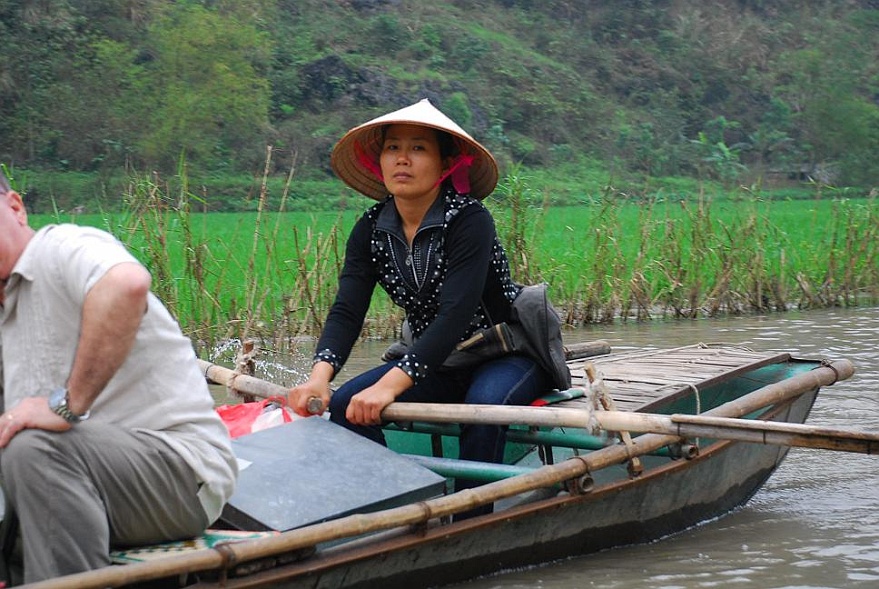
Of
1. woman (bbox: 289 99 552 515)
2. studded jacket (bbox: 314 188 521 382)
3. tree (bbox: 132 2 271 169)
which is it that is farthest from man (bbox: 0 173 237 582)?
tree (bbox: 132 2 271 169)

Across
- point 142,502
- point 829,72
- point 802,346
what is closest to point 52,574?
point 142,502

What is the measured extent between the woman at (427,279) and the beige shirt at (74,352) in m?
0.93

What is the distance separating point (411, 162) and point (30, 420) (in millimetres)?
1572

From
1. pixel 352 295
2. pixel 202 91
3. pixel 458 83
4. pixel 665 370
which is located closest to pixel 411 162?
pixel 352 295

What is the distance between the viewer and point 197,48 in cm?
2997

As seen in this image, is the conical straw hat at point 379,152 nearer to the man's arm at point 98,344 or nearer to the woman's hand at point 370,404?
the woman's hand at point 370,404

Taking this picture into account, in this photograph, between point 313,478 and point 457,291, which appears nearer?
point 313,478

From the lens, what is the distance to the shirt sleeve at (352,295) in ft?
12.2

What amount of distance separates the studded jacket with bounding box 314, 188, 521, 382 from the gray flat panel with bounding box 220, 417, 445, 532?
378mm

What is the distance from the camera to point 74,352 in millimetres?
2354

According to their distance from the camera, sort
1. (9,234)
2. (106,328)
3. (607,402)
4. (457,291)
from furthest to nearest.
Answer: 1. (457,291)
2. (607,402)
3. (9,234)
4. (106,328)

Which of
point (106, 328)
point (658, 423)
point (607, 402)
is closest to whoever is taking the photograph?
point (106, 328)

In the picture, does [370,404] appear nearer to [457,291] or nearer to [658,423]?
[457,291]

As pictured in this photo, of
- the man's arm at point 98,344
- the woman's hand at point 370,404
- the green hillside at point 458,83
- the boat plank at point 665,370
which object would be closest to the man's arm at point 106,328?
the man's arm at point 98,344
